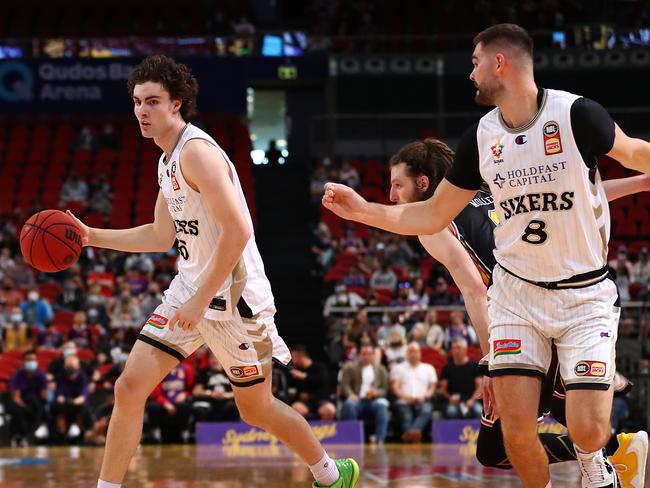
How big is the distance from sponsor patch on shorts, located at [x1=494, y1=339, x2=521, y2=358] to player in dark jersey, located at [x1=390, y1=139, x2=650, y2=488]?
0.58 metres

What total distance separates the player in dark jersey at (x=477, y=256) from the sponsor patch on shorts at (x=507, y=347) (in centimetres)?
58

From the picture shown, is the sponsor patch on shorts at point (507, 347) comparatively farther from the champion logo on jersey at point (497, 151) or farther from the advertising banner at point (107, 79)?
the advertising banner at point (107, 79)

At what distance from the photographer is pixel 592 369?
4.31 m

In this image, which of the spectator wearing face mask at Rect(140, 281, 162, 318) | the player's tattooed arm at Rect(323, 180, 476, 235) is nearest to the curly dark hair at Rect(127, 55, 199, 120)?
the player's tattooed arm at Rect(323, 180, 476, 235)

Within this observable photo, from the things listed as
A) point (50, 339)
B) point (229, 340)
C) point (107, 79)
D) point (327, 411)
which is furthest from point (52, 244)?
point (107, 79)

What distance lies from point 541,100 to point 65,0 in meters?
24.1

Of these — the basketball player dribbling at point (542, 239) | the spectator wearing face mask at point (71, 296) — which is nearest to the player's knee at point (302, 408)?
the spectator wearing face mask at point (71, 296)

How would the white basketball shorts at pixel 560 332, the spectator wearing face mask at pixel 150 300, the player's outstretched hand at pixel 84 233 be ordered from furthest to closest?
the spectator wearing face mask at pixel 150 300
the player's outstretched hand at pixel 84 233
the white basketball shorts at pixel 560 332

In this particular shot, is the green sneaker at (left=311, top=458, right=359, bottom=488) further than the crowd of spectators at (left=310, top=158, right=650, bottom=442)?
No

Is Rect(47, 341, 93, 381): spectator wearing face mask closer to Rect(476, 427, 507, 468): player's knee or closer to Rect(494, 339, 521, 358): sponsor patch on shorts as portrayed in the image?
Rect(476, 427, 507, 468): player's knee

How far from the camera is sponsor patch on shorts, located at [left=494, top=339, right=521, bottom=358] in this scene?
4.49 metres

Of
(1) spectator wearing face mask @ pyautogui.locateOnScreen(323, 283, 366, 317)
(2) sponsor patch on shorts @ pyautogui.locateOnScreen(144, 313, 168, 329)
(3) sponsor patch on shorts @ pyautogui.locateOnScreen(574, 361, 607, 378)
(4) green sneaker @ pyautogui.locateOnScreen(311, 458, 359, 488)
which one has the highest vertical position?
(1) spectator wearing face mask @ pyautogui.locateOnScreen(323, 283, 366, 317)

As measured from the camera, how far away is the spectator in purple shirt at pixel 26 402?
1264 cm

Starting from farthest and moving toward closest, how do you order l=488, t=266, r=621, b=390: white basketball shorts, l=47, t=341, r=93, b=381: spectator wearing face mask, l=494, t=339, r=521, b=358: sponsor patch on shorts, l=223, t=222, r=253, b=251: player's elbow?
l=47, t=341, r=93, b=381: spectator wearing face mask
l=223, t=222, r=253, b=251: player's elbow
l=494, t=339, r=521, b=358: sponsor patch on shorts
l=488, t=266, r=621, b=390: white basketball shorts
